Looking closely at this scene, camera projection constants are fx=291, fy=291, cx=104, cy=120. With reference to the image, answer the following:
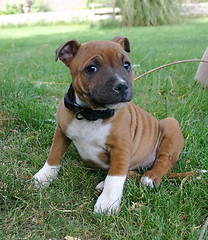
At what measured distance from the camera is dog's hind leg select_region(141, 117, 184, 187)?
246cm

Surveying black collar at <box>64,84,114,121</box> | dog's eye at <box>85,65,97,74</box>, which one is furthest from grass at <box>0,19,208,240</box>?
dog's eye at <box>85,65,97,74</box>

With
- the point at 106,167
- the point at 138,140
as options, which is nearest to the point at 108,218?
the point at 106,167

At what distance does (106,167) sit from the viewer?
2592mm

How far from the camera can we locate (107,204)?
7.05 ft

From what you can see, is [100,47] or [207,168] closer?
[100,47]

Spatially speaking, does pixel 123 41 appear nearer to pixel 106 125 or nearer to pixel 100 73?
pixel 100 73

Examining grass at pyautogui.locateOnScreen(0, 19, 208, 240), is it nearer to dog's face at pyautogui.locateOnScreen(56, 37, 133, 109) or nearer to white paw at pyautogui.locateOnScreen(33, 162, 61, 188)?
white paw at pyautogui.locateOnScreen(33, 162, 61, 188)

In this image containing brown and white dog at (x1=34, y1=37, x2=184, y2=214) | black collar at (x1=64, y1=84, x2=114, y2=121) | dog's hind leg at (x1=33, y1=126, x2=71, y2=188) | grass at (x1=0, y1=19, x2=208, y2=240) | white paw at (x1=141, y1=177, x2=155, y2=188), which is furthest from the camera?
dog's hind leg at (x1=33, y1=126, x2=71, y2=188)

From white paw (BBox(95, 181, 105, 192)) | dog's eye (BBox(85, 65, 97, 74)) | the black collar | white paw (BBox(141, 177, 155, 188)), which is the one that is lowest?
white paw (BBox(95, 181, 105, 192))

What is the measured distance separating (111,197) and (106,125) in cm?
56

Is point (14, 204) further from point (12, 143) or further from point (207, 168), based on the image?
point (207, 168)

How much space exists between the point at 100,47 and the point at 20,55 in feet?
21.7

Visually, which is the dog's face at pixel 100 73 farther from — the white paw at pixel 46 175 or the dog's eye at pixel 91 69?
the white paw at pixel 46 175

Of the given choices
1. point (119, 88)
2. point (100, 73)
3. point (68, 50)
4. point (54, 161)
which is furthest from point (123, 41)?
point (54, 161)
